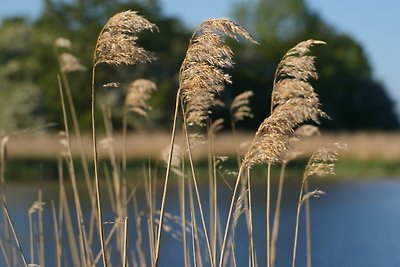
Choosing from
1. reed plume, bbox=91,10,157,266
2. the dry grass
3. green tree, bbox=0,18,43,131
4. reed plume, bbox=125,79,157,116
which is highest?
green tree, bbox=0,18,43,131

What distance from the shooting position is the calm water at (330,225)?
297 inches

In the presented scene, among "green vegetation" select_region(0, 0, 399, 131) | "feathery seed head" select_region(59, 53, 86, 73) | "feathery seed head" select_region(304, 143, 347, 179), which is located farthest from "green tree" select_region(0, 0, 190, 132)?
"feathery seed head" select_region(304, 143, 347, 179)

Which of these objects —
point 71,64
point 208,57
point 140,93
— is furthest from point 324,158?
point 71,64

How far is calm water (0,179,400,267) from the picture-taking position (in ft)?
24.8

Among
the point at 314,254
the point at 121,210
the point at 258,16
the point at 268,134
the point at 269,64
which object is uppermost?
the point at 258,16

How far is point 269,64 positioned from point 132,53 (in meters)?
29.6

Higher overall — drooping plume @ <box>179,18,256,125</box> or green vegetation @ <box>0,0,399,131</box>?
green vegetation @ <box>0,0,399,131</box>

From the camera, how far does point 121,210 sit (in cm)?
428

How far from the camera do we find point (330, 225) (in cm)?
1068

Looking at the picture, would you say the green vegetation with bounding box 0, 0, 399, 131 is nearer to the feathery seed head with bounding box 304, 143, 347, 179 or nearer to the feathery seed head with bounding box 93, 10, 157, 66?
the feathery seed head with bounding box 304, 143, 347, 179

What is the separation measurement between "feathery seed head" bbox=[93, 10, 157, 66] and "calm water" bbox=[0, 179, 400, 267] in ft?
7.17

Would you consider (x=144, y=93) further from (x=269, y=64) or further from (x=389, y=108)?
(x=389, y=108)

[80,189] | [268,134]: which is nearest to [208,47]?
[268,134]

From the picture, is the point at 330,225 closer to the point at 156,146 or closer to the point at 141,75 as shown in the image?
the point at 156,146
